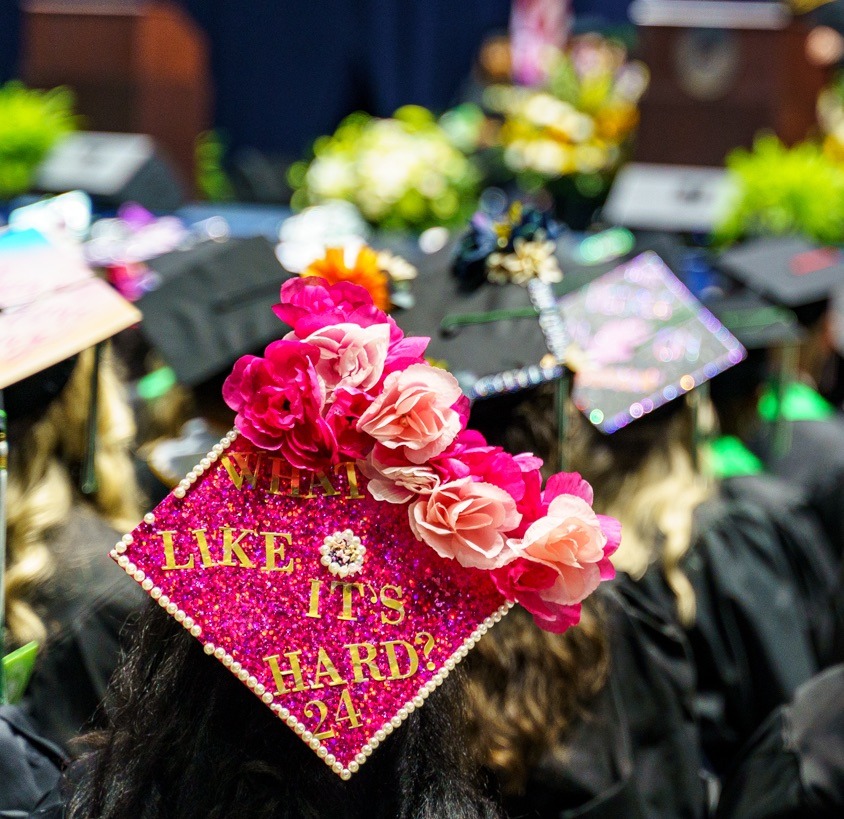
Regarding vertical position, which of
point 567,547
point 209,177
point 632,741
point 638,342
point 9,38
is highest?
point 567,547

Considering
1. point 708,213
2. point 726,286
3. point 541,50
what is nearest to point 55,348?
point 726,286

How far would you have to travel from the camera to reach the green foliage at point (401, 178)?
3686 mm

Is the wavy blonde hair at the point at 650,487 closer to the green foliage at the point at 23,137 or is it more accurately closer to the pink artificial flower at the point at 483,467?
the pink artificial flower at the point at 483,467

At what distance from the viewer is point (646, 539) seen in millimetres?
1733

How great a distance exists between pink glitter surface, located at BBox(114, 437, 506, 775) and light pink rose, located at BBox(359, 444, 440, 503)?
0.7 inches

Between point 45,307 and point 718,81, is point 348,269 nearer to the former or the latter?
point 45,307

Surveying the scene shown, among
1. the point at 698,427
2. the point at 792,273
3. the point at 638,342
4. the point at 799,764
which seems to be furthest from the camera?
the point at 792,273

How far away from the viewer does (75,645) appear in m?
1.37

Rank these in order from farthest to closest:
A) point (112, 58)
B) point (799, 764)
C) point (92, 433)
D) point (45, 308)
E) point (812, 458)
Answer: point (112, 58) < point (812, 458) < point (92, 433) < point (45, 308) < point (799, 764)

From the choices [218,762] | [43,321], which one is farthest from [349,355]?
[43,321]

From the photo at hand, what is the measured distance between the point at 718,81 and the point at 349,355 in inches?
137

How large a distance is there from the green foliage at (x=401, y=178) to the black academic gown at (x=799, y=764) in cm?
262

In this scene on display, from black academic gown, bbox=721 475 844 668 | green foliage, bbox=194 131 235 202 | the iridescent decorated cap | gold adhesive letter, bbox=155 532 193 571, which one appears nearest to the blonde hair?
the iridescent decorated cap

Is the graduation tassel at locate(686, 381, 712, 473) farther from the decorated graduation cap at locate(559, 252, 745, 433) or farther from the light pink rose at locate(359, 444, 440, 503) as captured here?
the light pink rose at locate(359, 444, 440, 503)
